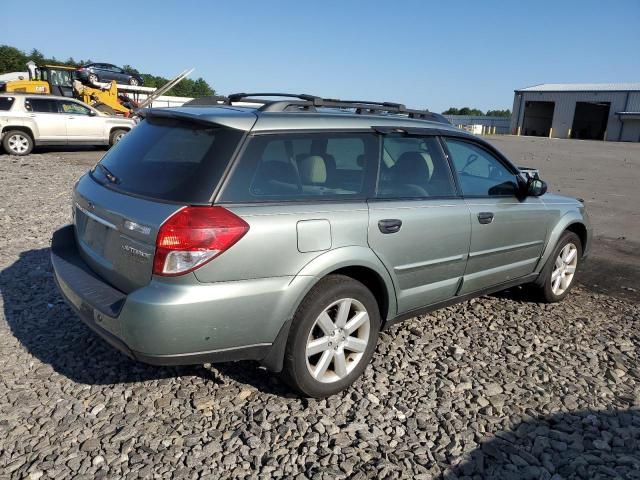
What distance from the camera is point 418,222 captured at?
350cm

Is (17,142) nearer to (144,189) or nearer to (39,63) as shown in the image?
(144,189)

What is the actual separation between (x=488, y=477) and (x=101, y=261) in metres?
2.38

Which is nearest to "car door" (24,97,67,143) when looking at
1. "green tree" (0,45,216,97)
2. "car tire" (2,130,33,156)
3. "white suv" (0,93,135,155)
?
"white suv" (0,93,135,155)

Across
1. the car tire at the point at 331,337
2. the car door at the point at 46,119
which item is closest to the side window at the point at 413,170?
the car tire at the point at 331,337

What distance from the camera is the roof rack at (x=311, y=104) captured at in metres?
3.32

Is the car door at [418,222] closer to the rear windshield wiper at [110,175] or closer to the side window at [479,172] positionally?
the side window at [479,172]

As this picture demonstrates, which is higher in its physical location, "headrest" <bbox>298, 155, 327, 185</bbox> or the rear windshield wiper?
"headrest" <bbox>298, 155, 327, 185</bbox>

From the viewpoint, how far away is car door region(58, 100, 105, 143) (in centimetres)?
1564

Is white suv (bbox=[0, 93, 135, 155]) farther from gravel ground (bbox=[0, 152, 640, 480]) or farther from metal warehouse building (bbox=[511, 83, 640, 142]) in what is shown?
metal warehouse building (bbox=[511, 83, 640, 142])

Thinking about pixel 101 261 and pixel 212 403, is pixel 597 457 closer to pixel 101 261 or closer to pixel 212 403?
pixel 212 403

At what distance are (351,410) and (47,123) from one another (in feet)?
49.7

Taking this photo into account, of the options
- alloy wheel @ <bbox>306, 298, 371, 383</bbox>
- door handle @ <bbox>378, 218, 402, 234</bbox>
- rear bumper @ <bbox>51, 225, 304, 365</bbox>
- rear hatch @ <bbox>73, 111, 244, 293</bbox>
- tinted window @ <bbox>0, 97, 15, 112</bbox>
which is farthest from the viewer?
tinted window @ <bbox>0, 97, 15, 112</bbox>

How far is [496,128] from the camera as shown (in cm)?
6406

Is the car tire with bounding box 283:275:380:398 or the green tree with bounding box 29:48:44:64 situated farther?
the green tree with bounding box 29:48:44:64
